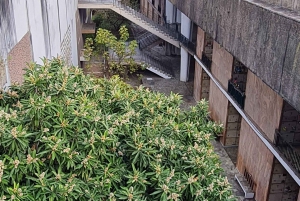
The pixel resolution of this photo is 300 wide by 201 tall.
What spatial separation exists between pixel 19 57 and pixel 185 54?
55.1ft

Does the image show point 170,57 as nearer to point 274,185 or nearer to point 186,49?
point 186,49

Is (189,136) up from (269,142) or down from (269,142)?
up

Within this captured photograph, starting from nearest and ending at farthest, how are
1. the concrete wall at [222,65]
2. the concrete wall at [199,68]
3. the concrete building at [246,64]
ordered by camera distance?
1. the concrete building at [246,64]
2. the concrete wall at [222,65]
3. the concrete wall at [199,68]

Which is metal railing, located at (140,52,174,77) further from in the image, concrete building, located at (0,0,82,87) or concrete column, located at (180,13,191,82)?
concrete building, located at (0,0,82,87)

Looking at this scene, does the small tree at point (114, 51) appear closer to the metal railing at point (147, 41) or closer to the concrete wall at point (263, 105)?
the metal railing at point (147, 41)

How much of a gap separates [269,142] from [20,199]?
9614 millimetres

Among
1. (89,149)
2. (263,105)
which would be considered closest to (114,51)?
(263,105)

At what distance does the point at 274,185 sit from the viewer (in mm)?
13250

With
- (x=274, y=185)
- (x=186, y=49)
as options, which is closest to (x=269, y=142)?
(x=274, y=185)

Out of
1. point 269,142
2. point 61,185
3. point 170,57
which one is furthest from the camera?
point 170,57

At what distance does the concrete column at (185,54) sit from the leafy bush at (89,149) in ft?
56.4

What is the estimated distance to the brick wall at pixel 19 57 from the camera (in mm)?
8812

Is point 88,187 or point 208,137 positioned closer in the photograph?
point 88,187

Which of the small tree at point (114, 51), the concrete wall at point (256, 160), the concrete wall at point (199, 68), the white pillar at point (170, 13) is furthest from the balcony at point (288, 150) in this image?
the white pillar at point (170, 13)
